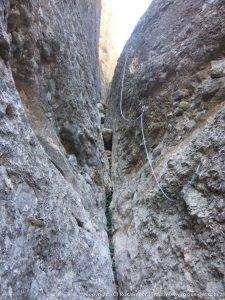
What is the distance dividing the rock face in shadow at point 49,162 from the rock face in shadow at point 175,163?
0.63 m

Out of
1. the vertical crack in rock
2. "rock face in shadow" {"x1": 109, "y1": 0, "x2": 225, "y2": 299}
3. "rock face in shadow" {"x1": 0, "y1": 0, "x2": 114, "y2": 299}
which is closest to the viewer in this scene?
"rock face in shadow" {"x1": 0, "y1": 0, "x2": 114, "y2": 299}

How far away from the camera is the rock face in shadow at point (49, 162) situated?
3.68 m

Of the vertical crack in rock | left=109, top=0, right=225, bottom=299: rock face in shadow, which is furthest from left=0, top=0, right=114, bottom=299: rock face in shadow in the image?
left=109, top=0, right=225, bottom=299: rock face in shadow

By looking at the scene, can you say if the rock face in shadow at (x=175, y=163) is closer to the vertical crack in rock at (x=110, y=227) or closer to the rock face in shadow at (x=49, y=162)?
the vertical crack in rock at (x=110, y=227)

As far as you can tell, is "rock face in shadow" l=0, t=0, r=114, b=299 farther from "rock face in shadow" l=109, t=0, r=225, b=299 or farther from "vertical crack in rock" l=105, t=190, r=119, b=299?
"rock face in shadow" l=109, t=0, r=225, b=299

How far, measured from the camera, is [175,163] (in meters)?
5.41

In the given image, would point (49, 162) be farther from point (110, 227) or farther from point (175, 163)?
point (110, 227)

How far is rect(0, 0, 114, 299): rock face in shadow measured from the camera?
3682mm

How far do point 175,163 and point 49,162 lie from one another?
2.08 metres

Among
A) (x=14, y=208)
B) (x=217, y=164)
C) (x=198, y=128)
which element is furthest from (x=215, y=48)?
(x=14, y=208)

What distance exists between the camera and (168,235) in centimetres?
489

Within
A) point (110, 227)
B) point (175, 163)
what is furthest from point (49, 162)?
point (110, 227)

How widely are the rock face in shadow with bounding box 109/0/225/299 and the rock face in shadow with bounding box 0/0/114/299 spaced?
63cm

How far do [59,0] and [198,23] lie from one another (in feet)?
10.7
